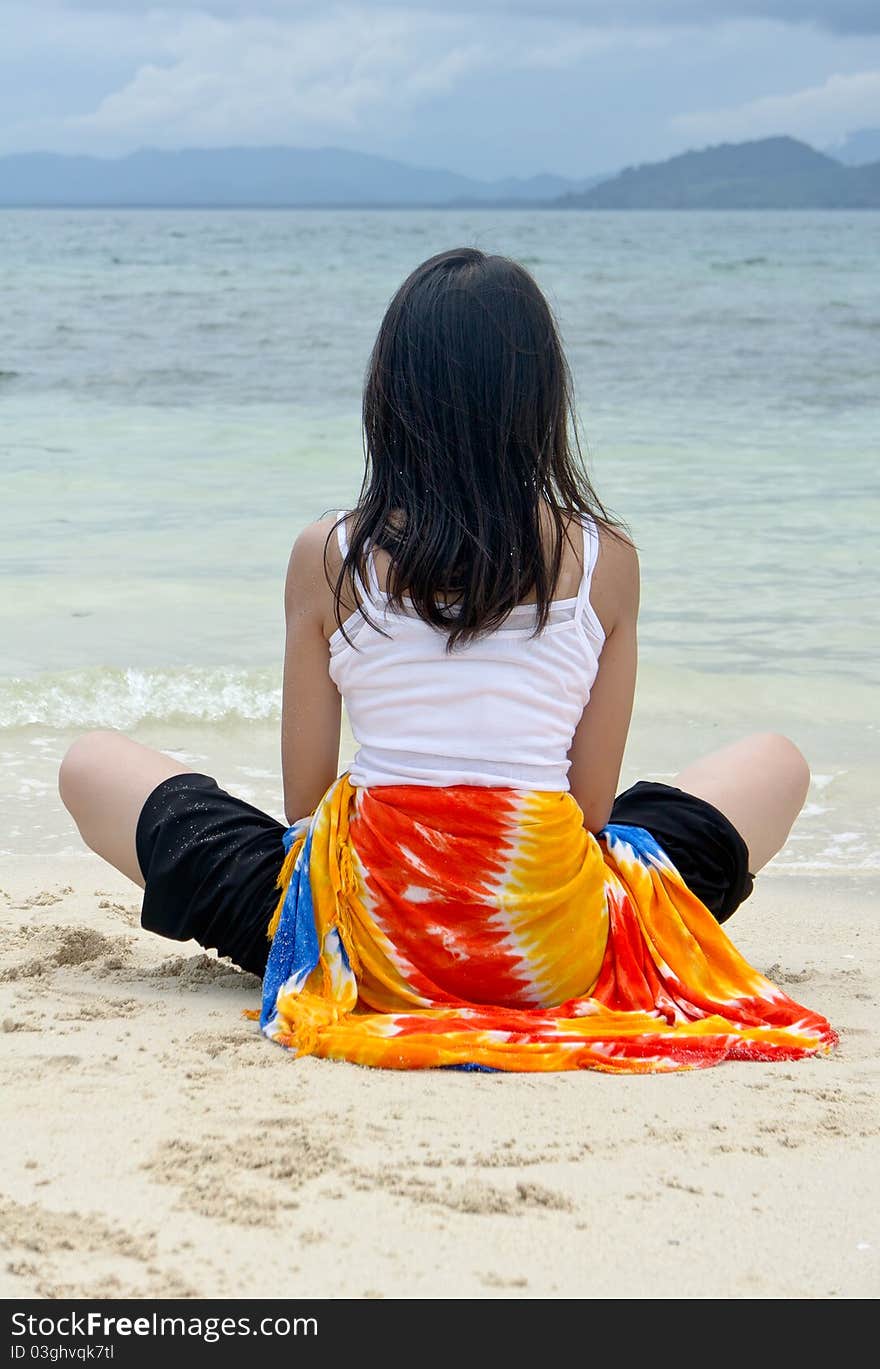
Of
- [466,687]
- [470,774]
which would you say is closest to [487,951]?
[470,774]

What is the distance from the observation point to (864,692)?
5266mm

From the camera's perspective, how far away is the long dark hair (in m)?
2.17

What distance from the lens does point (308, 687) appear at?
235cm

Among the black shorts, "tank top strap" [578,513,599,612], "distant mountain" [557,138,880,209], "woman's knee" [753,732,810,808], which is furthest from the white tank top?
"distant mountain" [557,138,880,209]

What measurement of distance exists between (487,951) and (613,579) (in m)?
0.60

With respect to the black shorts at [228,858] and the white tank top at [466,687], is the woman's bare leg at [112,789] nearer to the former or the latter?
the black shorts at [228,858]

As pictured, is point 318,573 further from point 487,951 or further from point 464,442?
point 487,951

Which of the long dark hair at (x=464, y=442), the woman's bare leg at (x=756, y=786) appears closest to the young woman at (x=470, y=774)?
the long dark hair at (x=464, y=442)

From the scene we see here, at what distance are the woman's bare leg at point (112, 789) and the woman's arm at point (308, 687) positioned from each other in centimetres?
26

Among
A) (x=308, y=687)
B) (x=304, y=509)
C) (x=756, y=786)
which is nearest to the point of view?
(x=308, y=687)

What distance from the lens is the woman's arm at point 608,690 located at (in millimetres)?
2281
